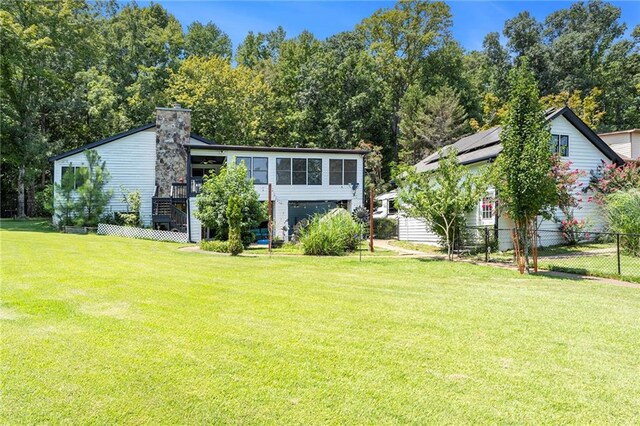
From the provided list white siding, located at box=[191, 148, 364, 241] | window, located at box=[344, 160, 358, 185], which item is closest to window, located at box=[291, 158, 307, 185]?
white siding, located at box=[191, 148, 364, 241]

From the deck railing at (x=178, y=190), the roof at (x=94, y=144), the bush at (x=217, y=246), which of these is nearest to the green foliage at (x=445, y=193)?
the bush at (x=217, y=246)

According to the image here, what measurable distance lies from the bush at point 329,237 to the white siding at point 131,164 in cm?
1215

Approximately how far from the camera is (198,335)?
4.71 m

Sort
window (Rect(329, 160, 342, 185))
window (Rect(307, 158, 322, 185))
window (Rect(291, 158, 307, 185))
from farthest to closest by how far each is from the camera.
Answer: window (Rect(329, 160, 342, 185))
window (Rect(307, 158, 322, 185))
window (Rect(291, 158, 307, 185))

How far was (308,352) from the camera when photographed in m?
4.28

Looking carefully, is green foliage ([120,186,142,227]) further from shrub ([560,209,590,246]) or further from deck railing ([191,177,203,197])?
shrub ([560,209,590,246])

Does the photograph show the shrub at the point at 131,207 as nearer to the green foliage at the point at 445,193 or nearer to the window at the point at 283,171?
the window at the point at 283,171

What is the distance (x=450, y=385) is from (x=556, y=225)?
50.6ft

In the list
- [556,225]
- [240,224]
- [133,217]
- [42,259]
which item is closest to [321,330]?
[42,259]

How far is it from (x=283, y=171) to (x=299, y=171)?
2.95 ft

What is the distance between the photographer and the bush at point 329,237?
1430cm

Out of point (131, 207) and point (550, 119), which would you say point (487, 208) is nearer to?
point (550, 119)

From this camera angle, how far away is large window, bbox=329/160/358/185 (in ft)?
72.7

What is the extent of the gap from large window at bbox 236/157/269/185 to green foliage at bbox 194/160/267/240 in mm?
4151
